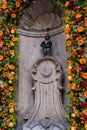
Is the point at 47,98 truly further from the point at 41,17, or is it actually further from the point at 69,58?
the point at 41,17

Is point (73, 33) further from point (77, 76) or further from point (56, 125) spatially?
point (56, 125)

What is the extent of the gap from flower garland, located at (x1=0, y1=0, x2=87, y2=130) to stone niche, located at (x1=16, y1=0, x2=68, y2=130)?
261 millimetres

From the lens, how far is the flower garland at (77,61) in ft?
15.6

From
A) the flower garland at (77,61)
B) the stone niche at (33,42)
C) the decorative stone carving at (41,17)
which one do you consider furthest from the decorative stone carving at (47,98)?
the decorative stone carving at (41,17)

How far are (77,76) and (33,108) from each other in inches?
44.6

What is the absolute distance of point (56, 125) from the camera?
5.29 m

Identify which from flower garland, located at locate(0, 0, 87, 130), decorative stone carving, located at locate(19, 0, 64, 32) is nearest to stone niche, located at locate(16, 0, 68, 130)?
decorative stone carving, located at locate(19, 0, 64, 32)

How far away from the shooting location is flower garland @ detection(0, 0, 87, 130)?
4809mm

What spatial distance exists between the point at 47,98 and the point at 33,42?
1.31 meters

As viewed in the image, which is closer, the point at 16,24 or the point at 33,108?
the point at 33,108

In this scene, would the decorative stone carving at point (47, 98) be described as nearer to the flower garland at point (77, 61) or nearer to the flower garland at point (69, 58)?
the flower garland at point (69, 58)

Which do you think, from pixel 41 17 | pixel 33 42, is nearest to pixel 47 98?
pixel 33 42

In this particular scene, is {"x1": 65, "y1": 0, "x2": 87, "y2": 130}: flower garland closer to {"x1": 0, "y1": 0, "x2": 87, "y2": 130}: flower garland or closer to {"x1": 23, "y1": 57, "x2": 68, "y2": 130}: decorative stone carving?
{"x1": 0, "y1": 0, "x2": 87, "y2": 130}: flower garland

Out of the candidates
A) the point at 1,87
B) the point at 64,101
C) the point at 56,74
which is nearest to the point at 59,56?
the point at 56,74
